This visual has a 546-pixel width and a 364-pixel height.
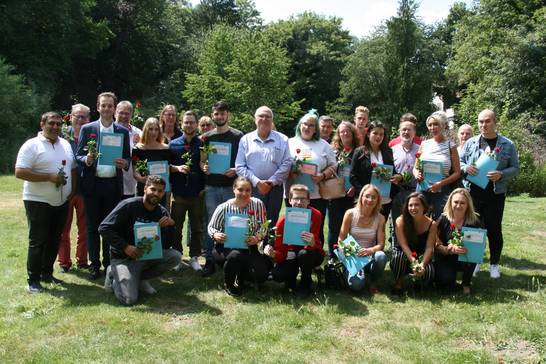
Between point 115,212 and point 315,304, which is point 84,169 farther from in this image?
point 315,304

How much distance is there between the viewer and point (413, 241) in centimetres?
605

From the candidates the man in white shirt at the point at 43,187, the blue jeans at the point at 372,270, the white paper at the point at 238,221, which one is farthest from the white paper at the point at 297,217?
the man in white shirt at the point at 43,187

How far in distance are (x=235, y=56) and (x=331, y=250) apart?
108ft

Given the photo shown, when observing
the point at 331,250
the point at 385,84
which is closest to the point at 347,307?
the point at 331,250

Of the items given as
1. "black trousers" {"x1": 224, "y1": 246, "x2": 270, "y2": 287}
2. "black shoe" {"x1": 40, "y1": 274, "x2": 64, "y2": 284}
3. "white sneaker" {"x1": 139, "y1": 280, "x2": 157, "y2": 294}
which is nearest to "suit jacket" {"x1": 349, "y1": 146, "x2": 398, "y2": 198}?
"black trousers" {"x1": 224, "y1": 246, "x2": 270, "y2": 287}

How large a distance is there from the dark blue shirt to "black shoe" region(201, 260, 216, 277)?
3.14 feet

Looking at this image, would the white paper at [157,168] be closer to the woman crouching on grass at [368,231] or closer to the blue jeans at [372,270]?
the woman crouching on grass at [368,231]

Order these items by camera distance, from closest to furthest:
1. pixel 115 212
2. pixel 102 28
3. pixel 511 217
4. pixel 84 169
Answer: pixel 115 212, pixel 84 169, pixel 511 217, pixel 102 28

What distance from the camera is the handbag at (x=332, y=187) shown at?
22.2 feet

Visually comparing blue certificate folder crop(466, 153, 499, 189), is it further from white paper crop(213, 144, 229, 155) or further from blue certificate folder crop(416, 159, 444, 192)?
white paper crop(213, 144, 229, 155)

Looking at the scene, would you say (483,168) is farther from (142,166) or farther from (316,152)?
(142,166)

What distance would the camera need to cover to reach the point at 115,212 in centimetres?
586

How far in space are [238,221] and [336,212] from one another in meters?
1.67

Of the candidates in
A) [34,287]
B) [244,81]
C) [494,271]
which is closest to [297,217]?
[494,271]
